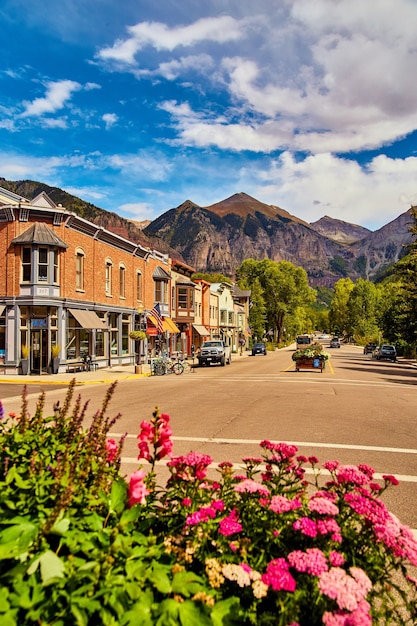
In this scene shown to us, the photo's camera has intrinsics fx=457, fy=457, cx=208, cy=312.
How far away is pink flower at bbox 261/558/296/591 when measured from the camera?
6.13 feet

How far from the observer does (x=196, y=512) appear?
2375 millimetres

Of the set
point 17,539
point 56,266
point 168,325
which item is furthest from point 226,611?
point 168,325

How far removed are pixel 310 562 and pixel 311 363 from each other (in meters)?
28.0

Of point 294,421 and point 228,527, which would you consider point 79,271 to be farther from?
point 228,527

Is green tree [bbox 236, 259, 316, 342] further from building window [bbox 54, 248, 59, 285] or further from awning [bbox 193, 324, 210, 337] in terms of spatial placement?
building window [bbox 54, 248, 59, 285]

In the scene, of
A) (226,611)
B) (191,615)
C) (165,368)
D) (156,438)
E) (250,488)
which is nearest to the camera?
(191,615)

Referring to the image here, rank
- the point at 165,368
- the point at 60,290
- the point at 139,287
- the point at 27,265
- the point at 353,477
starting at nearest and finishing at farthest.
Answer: the point at 353,477, the point at 27,265, the point at 60,290, the point at 165,368, the point at 139,287

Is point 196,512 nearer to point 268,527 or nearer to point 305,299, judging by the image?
point 268,527

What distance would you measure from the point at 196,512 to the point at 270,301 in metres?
88.2

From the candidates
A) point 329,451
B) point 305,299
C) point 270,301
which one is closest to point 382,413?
point 329,451

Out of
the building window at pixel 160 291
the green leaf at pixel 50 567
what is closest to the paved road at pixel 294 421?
the green leaf at pixel 50 567

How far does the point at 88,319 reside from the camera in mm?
28344

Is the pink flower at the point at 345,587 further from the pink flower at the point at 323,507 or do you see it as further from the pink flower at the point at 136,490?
the pink flower at the point at 136,490

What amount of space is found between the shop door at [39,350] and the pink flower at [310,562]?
25.7m
